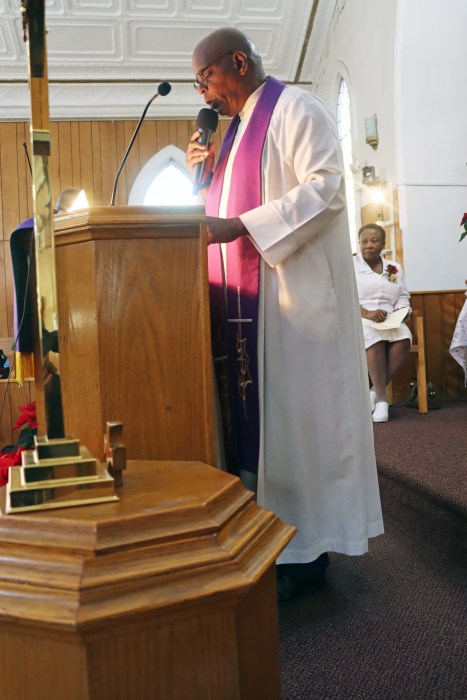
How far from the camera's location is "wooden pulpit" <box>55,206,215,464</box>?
1.22 metres

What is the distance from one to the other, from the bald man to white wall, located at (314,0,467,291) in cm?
387

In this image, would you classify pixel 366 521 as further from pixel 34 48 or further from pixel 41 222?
pixel 34 48

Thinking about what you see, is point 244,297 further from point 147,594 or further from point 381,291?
point 381,291

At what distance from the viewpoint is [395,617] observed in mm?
1714

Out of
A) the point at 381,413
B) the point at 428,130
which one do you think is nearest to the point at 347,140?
the point at 428,130

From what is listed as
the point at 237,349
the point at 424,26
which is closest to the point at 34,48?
the point at 237,349

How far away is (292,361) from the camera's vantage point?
175 centimetres

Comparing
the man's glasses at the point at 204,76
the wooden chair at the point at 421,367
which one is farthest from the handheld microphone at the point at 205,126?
the wooden chair at the point at 421,367

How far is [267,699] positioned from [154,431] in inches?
22.9

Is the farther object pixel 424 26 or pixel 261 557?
pixel 424 26

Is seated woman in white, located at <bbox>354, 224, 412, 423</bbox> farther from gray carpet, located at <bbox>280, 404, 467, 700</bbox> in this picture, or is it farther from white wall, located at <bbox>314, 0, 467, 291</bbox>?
gray carpet, located at <bbox>280, 404, 467, 700</bbox>

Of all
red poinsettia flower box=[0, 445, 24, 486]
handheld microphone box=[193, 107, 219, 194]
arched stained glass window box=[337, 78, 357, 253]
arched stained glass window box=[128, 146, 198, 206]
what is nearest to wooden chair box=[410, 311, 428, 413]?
arched stained glass window box=[337, 78, 357, 253]

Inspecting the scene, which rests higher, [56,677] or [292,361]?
[292,361]

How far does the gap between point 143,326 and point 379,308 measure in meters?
3.50
